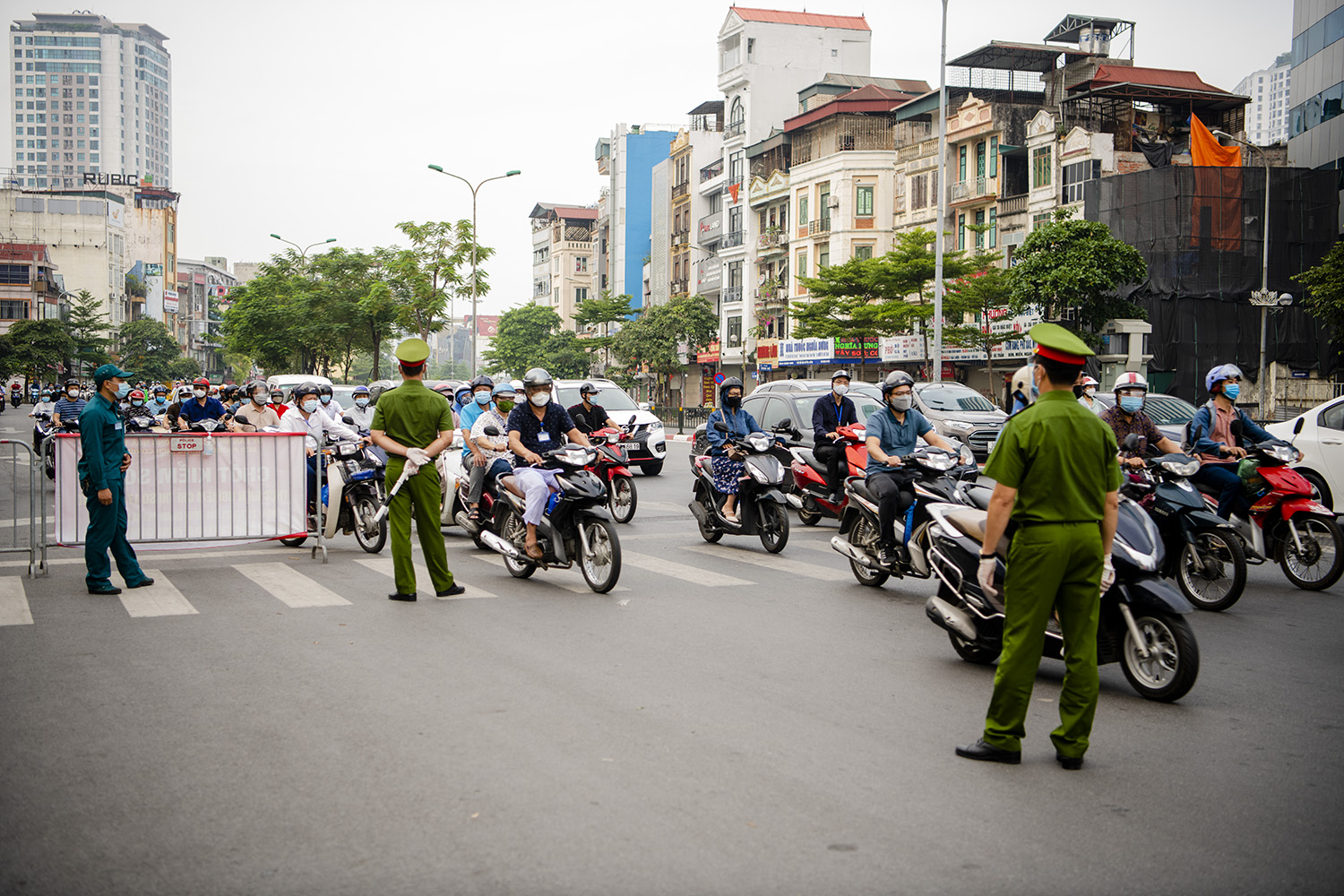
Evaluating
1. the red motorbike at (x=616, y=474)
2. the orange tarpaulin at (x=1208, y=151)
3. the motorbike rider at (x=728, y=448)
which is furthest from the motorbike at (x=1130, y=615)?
the orange tarpaulin at (x=1208, y=151)

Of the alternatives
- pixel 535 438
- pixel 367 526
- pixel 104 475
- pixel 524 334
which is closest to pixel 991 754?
pixel 535 438

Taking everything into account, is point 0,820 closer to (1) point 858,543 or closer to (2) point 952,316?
(1) point 858,543

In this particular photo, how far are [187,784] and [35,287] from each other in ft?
328

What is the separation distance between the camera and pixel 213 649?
6793 mm

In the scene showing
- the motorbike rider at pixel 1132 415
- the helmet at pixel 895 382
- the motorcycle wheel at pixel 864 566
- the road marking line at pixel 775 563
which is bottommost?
the road marking line at pixel 775 563

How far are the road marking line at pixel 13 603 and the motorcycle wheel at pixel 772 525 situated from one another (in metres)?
6.39

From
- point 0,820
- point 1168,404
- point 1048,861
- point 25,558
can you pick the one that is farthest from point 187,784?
point 1168,404

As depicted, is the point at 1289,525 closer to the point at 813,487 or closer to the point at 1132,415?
the point at 1132,415

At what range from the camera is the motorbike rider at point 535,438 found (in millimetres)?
8984

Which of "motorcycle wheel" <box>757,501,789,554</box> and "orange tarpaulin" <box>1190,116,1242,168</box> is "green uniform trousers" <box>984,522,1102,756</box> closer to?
"motorcycle wheel" <box>757,501,789,554</box>

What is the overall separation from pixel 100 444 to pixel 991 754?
22.9 feet

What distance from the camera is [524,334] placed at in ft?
272

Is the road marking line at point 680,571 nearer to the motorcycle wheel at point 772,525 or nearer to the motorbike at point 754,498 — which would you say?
the motorbike at point 754,498

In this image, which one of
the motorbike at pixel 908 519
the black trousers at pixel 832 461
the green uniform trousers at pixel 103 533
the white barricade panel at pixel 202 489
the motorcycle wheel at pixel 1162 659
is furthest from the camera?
the black trousers at pixel 832 461
